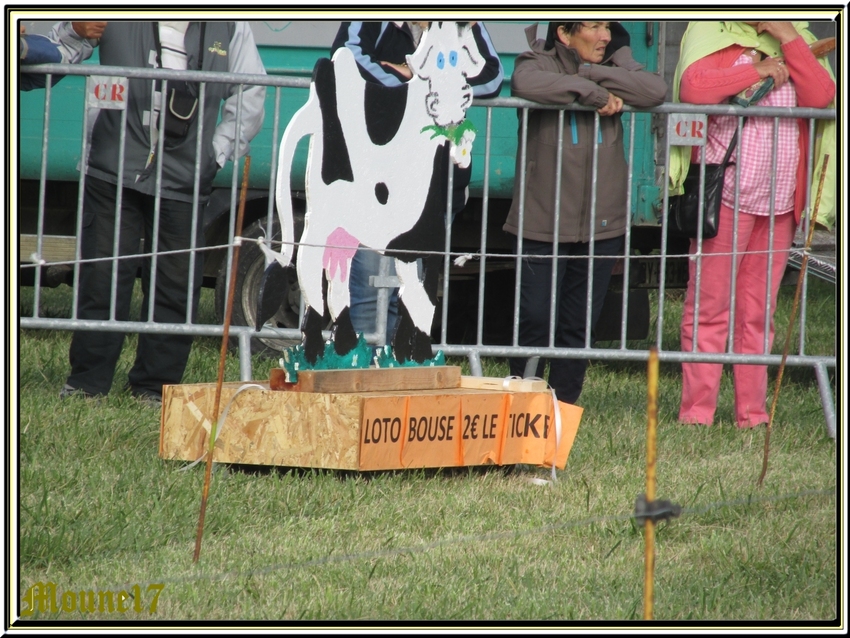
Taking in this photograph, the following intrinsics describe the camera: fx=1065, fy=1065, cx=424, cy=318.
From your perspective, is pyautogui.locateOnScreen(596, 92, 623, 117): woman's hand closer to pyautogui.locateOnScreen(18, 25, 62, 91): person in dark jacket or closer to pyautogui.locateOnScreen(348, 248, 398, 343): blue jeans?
pyautogui.locateOnScreen(348, 248, 398, 343): blue jeans

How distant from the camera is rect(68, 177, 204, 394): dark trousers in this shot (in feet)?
16.0

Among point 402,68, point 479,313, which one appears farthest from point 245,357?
point 402,68

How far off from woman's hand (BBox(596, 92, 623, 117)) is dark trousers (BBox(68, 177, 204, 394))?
1.94m

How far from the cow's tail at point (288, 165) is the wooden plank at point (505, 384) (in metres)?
1.04

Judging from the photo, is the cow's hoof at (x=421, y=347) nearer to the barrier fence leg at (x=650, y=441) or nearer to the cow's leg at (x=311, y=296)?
A: the cow's leg at (x=311, y=296)

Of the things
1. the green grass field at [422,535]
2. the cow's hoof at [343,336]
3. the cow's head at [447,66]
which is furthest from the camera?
the cow's head at [447,66]

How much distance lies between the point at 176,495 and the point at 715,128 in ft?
10.3

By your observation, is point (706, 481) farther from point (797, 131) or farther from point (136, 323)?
point (136, 323)

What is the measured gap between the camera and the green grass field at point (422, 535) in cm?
270

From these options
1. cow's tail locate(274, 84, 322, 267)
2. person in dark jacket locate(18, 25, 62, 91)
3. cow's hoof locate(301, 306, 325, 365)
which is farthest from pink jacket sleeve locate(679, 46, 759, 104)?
person in dark jacket locate(18, 25, 62, 91)

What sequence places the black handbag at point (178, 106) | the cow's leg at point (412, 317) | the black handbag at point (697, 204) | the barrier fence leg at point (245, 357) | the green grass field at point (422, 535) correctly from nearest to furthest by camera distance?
the green grass field at point (422, 535) < the cow's leg at point (412, 317) < the barrier fence leg at point (245, 357) < the black handbag at point (178, 106) < the black handbag at point (697, 204)

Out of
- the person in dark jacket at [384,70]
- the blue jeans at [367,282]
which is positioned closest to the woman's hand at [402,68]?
the person in dark jacket at [384,70]

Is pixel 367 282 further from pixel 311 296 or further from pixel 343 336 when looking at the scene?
pixel 311 296

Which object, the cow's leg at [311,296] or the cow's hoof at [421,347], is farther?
the cow's hoof at [421,347]
